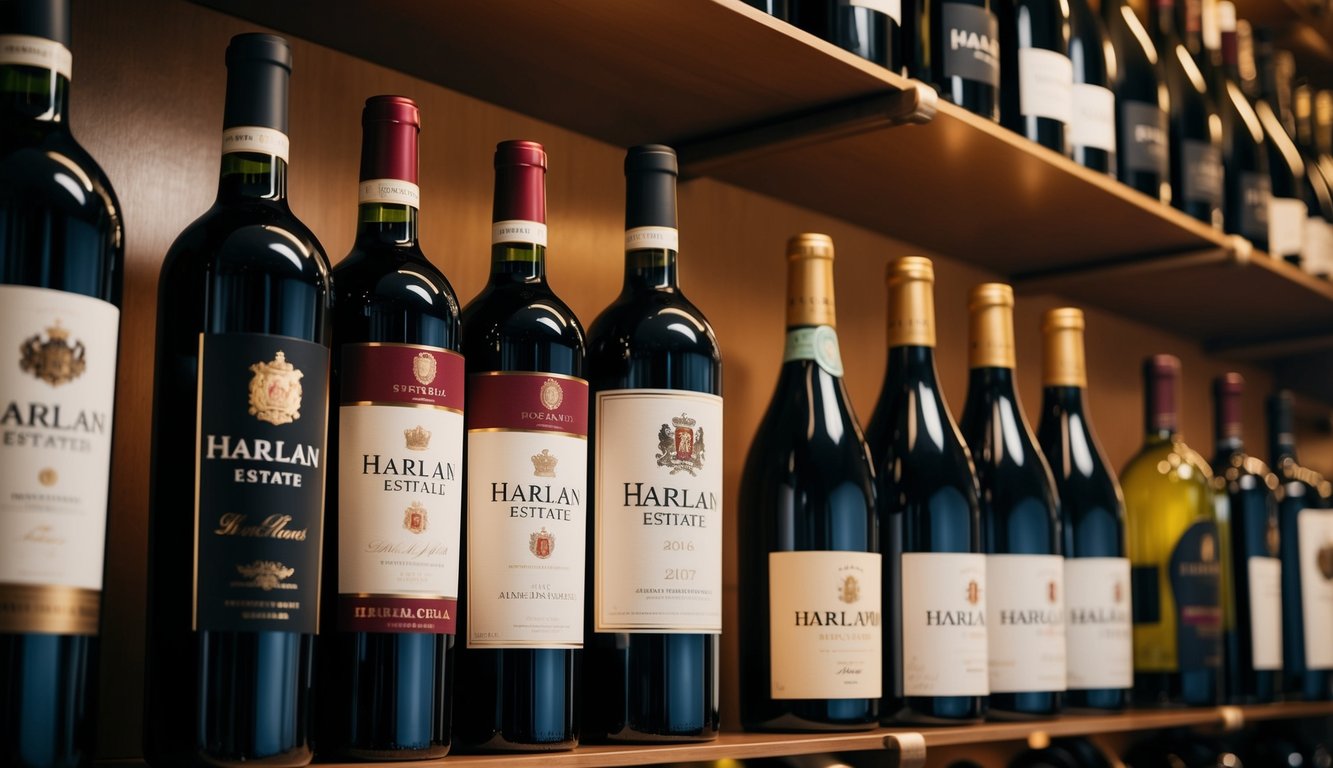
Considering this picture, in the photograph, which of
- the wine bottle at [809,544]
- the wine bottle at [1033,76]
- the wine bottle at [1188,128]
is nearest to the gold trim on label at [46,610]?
the wine bottle at [809,544]

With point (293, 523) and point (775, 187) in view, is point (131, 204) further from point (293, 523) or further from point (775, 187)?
point (775, 187)

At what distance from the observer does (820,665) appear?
1.09 meters

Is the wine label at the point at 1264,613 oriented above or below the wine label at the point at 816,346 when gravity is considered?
below

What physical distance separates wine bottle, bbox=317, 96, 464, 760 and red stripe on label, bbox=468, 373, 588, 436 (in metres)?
0.05

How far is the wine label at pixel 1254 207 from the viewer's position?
1.77m

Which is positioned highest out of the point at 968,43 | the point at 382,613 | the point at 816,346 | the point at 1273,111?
the point at 1273,111

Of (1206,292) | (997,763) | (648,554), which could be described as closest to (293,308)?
(648,554)

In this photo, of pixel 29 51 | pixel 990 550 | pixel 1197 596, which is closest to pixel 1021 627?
pixel 990 550

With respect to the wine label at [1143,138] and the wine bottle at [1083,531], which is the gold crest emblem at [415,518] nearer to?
the wine bottle at [1083,531]

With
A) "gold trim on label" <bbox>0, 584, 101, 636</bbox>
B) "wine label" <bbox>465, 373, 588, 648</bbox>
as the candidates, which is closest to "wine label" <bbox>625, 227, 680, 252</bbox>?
"wine label" <bbox>465, 373, 588, 648</bbox>

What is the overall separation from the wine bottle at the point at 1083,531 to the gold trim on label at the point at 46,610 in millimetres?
1031

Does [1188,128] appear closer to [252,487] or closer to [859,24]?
[859,24]

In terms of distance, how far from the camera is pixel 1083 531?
1.54 metres

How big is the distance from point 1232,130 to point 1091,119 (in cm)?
62
